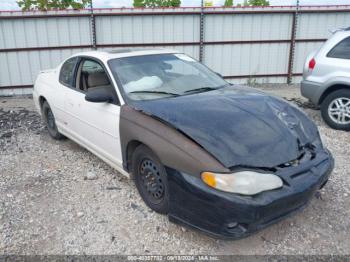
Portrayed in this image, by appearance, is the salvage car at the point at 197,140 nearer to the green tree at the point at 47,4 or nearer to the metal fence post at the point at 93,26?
the metal fence post at the point at 93,26

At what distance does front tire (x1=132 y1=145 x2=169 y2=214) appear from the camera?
3.11m

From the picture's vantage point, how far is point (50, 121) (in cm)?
566

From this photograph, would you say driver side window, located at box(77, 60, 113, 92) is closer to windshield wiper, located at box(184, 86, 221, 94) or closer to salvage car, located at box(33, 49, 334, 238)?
salvage car, located at box(33, 49, 334, 238)

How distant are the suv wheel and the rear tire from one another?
4.69m

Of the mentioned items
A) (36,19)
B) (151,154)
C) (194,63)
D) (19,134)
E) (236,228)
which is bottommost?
(19,134)

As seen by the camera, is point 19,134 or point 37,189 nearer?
point 37,189

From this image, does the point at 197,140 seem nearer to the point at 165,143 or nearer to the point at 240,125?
the point at 165,143

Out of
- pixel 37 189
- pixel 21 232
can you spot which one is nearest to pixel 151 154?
pixel 21 232

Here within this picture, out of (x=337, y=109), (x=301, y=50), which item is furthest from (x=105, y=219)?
(x=301, y=50)

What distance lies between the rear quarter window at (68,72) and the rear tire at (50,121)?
0.76 meters

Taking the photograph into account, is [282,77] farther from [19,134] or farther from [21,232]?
[21,232]

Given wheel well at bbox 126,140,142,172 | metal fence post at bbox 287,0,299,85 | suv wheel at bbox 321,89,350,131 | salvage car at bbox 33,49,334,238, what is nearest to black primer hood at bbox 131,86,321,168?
salvage car at bbox 33,49,334,238

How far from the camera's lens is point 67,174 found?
438cm

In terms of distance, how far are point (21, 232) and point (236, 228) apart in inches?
80.8
